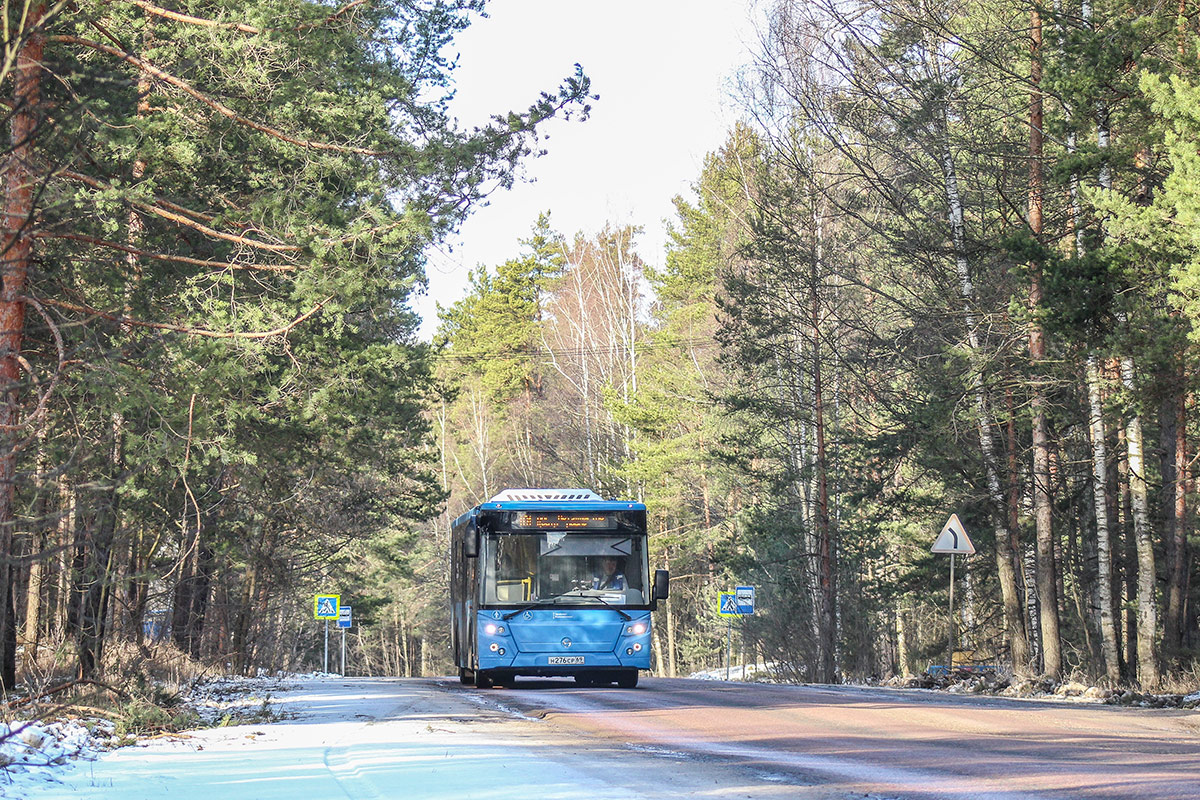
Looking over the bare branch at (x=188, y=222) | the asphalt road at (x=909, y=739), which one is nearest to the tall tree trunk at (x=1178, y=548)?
the asphalt road at (x=909, y=739)

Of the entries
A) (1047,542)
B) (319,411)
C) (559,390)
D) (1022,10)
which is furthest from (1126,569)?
(559,390)

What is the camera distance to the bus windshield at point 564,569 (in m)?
21.8

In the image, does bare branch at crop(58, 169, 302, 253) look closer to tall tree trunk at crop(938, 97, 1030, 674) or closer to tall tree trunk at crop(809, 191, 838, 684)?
tall tree trunk at crop(938, 97, 1030, 674)

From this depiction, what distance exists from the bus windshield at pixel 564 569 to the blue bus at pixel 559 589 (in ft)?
0.05

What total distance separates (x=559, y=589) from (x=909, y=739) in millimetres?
10411

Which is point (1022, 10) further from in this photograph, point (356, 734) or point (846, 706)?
point (356, 734)

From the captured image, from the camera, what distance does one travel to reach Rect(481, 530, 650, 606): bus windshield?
21812mm

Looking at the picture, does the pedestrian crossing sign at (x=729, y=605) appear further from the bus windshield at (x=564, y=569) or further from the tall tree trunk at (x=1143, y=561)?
the tall tree trunk at (x=1143, y=561)

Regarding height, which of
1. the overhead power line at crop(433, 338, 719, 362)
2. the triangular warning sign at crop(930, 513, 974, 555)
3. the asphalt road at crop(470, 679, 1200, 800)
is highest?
the overhead power line at crop(433, 338, 719, 362)

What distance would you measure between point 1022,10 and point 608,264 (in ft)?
120

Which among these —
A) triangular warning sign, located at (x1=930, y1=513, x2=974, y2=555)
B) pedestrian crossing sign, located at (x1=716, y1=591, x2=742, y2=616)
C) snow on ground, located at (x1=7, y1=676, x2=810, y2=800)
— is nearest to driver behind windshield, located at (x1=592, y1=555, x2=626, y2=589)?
triangular warning sign, located at (x1=930, y1=513, x2=974, y2=555)

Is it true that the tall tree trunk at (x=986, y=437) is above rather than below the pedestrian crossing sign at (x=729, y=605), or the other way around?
above

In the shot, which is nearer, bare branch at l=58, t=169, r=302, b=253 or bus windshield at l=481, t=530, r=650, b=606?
bare branch at l=58, t=169, r=302, b=253

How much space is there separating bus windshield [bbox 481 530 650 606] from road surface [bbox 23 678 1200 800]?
4448mm
